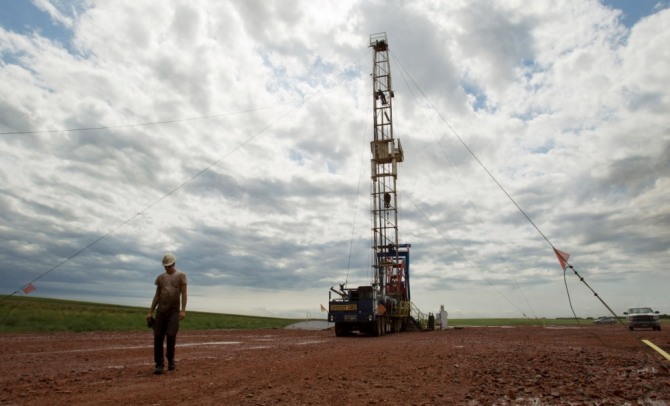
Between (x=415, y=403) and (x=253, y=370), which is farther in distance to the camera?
(x=253, y=370)

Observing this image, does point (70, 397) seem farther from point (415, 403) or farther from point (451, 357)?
point (451, 357)

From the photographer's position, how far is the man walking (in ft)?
27.6

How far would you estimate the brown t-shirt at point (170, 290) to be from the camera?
8570 mm

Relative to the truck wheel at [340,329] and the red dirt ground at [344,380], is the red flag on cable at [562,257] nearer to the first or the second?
the red dirt ground at [344,380]

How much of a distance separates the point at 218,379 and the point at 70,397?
2.23 metres

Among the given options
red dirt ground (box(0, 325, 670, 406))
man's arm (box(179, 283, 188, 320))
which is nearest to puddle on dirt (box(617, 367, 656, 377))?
red dirt ground (box(0, 325, 670, 406))

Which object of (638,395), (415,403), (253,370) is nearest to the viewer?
(415,403)

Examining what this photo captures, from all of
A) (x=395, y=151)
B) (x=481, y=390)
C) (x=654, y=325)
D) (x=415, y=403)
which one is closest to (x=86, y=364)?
(x=415, y=403)

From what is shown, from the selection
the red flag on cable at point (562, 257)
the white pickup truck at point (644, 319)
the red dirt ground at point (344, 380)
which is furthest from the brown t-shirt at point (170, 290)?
the white pickup truck at point (644, 319)

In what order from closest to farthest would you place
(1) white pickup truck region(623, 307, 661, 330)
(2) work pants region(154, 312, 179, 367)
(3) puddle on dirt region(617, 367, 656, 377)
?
(3) puddle on dirt region(617, 367, 656, 377) → (2) work pants region(154, 312, 179, 367) → (1) white pickup truck region(623, 307, 661, 330)

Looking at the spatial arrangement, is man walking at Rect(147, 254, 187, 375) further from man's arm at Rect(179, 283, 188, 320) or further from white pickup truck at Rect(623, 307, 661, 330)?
white pickup truck at Rect(623, 307, 661, 330)

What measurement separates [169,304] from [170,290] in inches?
10.8

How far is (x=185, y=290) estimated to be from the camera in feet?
28.6

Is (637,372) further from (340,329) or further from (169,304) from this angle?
(340,329)
